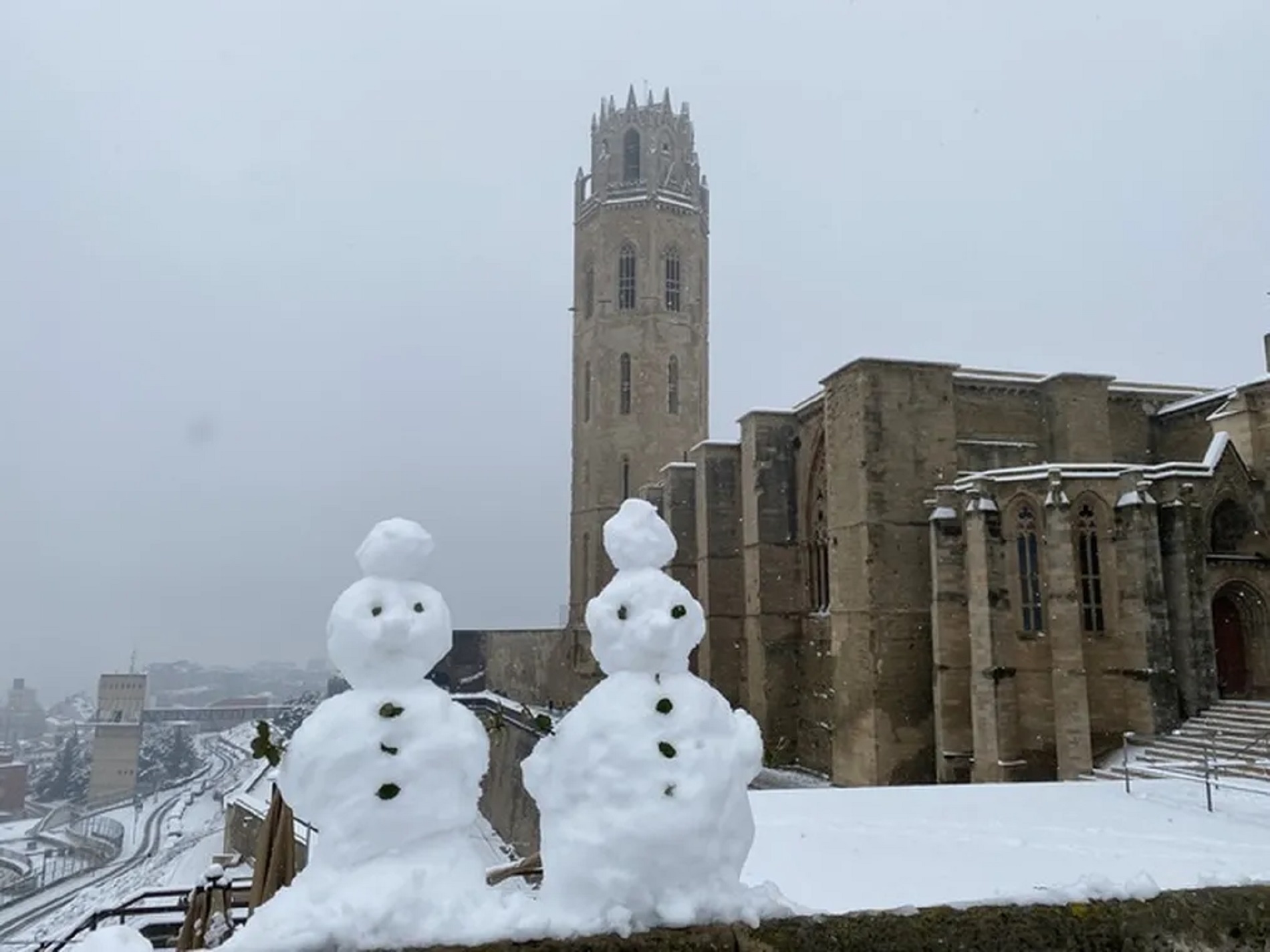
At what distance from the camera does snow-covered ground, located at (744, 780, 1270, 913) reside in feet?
18.9

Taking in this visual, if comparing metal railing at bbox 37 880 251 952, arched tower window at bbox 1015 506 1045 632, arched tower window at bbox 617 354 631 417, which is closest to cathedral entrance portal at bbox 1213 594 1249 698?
arched tower window at bbox 1015 506 1045 632

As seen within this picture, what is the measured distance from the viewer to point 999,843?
7.71m

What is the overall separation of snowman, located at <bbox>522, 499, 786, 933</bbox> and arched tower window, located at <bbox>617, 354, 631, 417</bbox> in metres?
36.8

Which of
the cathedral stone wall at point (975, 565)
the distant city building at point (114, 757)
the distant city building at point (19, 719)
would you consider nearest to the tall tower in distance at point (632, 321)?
the cathedral stone wall at point (975, 565)

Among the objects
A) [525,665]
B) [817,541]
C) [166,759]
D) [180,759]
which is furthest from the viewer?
[180,759]

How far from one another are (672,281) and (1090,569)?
28.7 metres

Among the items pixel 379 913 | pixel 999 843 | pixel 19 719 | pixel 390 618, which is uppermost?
pixel 390 618

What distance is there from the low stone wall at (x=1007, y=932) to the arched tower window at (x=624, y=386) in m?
37.2

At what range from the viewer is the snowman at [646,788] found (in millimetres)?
3742

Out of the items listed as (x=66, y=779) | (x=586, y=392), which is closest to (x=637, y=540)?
(x=586, y=392)

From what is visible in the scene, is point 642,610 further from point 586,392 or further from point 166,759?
point 166,759

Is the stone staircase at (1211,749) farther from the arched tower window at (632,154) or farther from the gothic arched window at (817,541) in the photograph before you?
the arched tower window at (632,154)

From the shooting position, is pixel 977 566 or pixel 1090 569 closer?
pixel 1090 569

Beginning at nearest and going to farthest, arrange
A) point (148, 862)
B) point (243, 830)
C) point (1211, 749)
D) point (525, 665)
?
point (1211, 749) → point (243, 830) → point (525, 665) → point (148, 862)
